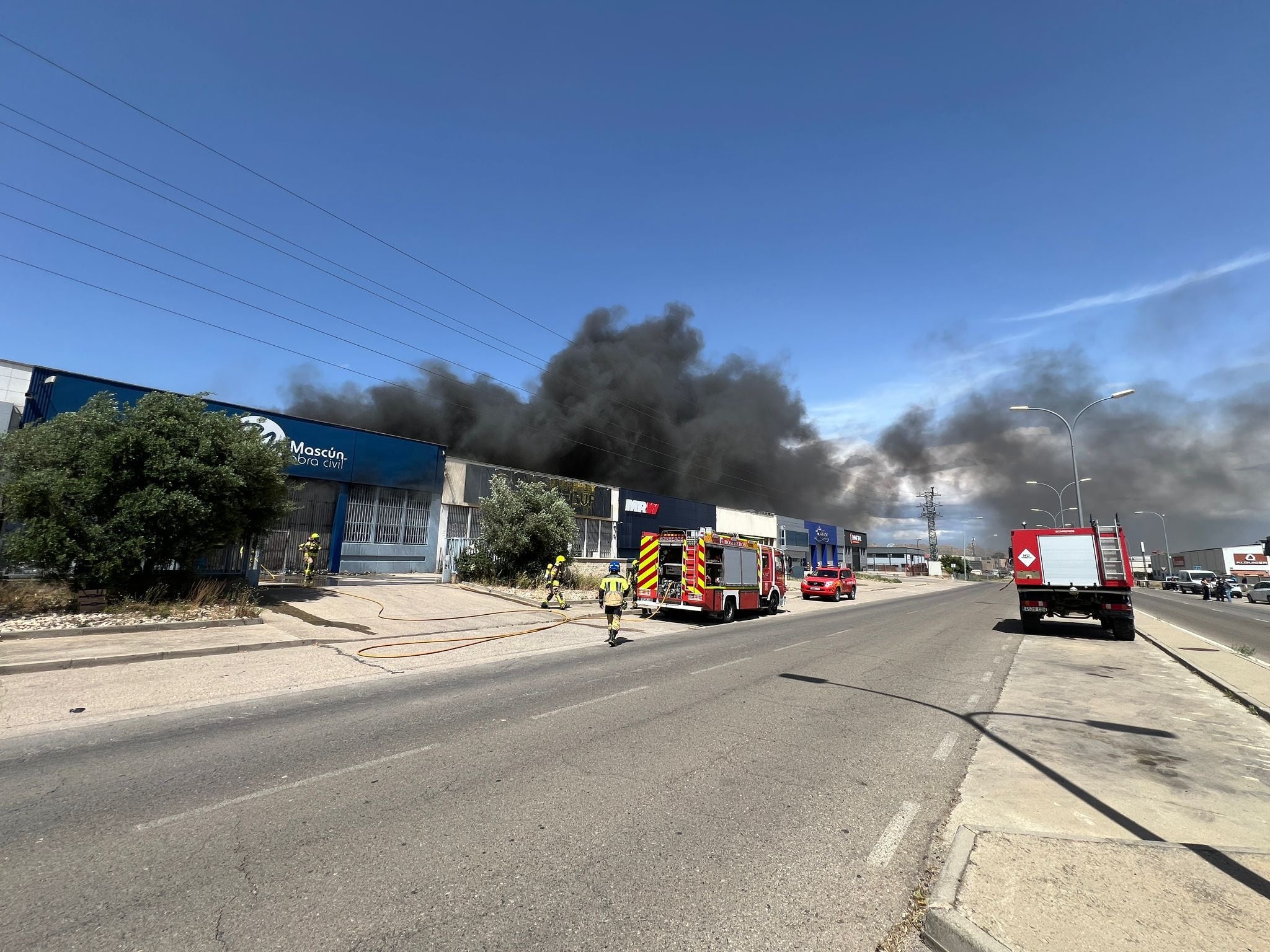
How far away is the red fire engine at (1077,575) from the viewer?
15.2 m

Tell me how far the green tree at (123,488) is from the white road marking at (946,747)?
1391 centimetres

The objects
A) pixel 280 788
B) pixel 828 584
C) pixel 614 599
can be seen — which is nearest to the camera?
Result: pixel 280 788

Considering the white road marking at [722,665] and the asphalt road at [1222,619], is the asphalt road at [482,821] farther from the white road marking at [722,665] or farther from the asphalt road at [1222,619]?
the asphalt road at [1222,619]

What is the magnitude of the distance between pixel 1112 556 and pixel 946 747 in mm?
13048

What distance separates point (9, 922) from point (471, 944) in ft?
7.33

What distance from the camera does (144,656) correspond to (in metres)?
9.58

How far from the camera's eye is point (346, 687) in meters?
8.39

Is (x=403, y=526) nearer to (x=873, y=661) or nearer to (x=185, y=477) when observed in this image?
(x=185, y=477)

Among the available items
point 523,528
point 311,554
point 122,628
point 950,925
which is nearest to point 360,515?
point 311,554

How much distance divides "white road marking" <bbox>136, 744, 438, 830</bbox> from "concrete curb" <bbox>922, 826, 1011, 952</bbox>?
4155 millimetres

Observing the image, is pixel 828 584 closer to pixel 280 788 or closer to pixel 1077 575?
pixel 1077 575

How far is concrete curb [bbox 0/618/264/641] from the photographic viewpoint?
10391 millimetres

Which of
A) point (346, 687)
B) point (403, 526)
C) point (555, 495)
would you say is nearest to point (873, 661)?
point (346, 687)

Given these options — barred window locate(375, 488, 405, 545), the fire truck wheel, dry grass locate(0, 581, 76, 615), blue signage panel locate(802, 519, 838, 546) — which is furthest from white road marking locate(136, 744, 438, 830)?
blue signage panel locate(802, 519, 838, 546)
